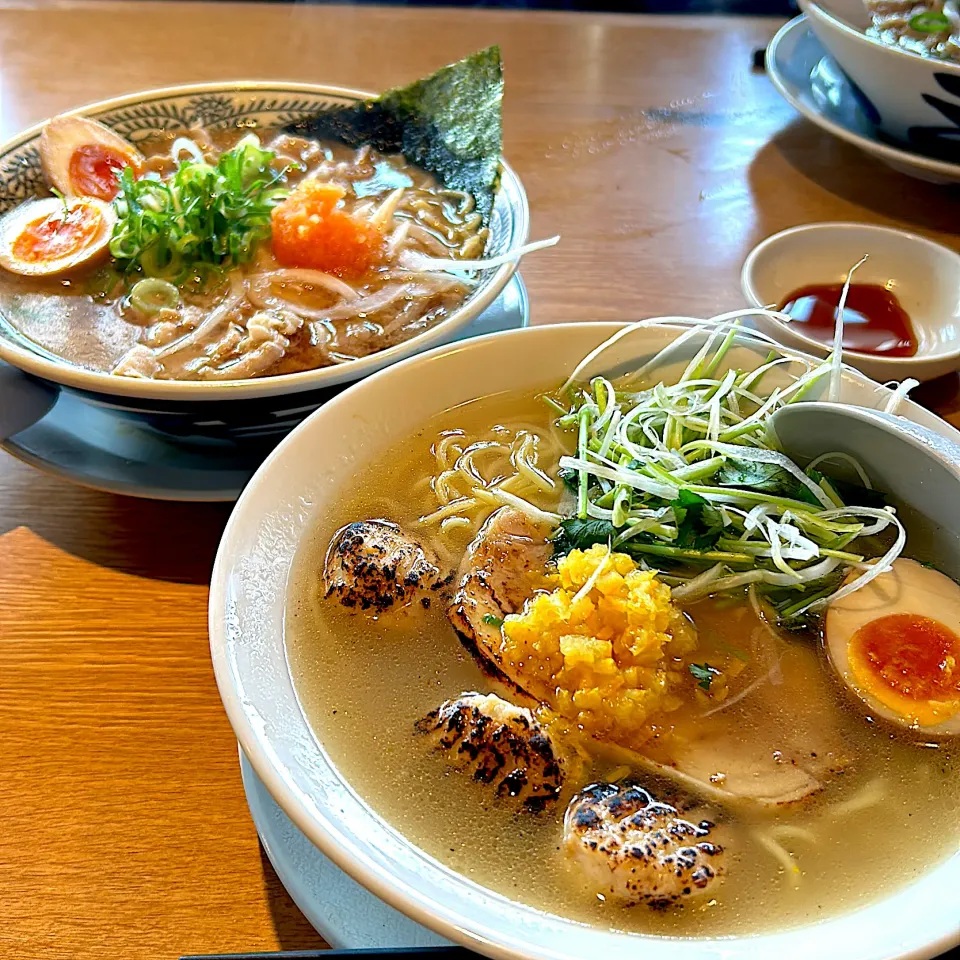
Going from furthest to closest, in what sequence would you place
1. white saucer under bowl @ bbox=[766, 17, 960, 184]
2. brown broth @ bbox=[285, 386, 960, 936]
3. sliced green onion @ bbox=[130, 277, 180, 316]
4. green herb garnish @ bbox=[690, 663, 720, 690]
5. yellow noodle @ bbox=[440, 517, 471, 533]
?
1. white saucer under bowl @ bbox=[766, 17, 960, 184]
2. sliced green onion @ bbox=[130, 277, 180, 316]
3. yellow noodle @ bbox=[440, 517, 471, 533]
4. green herb garnish @ bbox=[690, 663, 720, 690]
5. brown broth @ bbox=[285, 386, 960, 936]

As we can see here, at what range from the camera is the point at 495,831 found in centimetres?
102

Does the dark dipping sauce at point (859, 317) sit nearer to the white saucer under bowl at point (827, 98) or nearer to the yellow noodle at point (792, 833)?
the white saucer under bowl at point (827, 98)

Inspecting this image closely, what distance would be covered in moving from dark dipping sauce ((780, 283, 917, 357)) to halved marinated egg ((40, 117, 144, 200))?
157 centimetres

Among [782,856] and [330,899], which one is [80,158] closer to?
[330,899]

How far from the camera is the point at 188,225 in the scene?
1.87 metres

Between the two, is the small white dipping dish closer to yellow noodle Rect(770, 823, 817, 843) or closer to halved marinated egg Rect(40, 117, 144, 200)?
yellow noodle Rect(770, 823, 817, 843)

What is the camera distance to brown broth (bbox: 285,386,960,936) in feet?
→ 3.14

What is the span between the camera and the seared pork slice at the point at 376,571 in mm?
1222

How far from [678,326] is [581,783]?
79 centimetres

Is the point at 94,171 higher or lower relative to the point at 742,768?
higher

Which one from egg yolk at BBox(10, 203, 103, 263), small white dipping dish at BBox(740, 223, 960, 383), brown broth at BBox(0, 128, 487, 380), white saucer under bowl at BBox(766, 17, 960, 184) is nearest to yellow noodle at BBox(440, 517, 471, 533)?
brown broth at BBox(0, 128, 487, 380)

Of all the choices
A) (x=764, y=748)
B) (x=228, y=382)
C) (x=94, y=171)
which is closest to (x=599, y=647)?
(x=764, y=748)

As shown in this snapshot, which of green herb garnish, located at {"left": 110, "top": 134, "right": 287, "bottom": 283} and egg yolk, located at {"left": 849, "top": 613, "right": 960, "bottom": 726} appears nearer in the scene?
egg yolk, located at {"left": 849, "top": 613, "right": 960, "bottom": 726}

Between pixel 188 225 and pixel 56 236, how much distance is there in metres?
0.31
